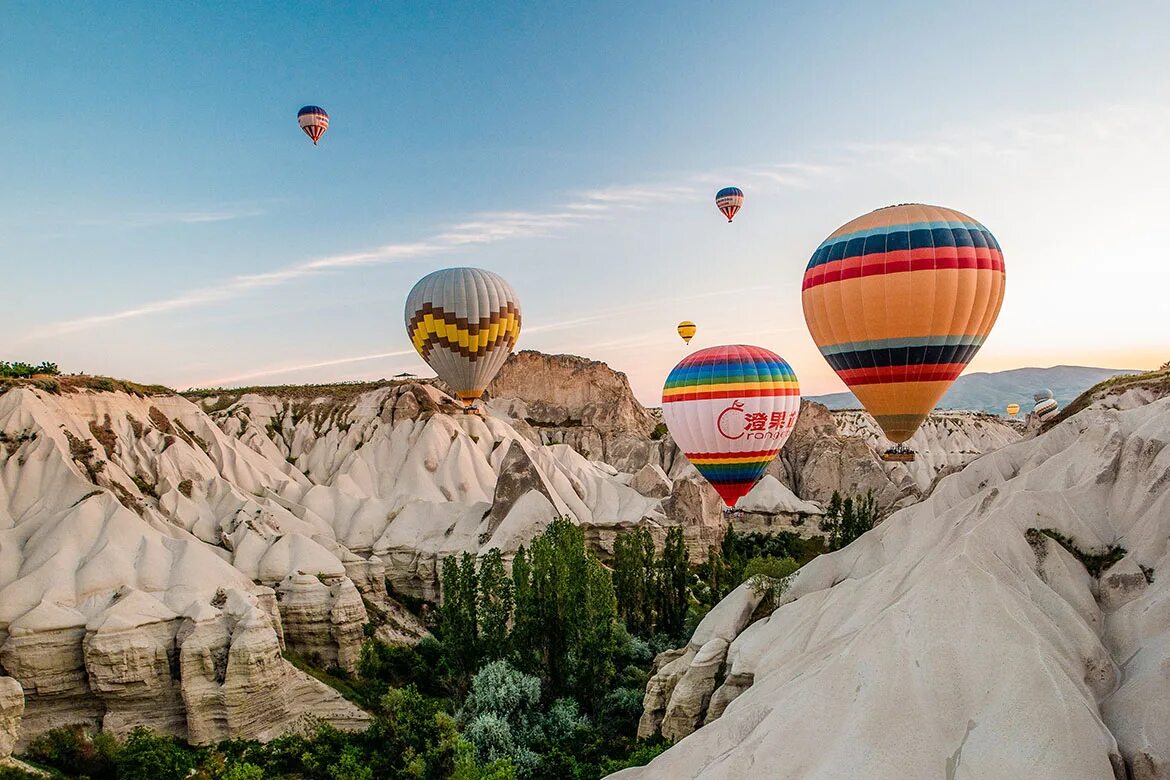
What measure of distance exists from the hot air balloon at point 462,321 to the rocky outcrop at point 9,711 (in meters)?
27.3

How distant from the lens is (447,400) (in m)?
61.6

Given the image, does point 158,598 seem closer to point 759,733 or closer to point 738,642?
point 738,642

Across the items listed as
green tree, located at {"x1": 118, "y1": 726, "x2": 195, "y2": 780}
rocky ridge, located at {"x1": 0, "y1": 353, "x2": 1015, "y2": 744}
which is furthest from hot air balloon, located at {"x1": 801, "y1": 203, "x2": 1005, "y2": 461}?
green tree, located at {"x1": 118, "y1": 726, "x2": 195, "y2": 780}

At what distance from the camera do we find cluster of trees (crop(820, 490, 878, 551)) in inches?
1950

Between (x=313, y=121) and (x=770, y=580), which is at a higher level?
(x=313, y=121)

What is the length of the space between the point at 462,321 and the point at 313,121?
1634 cm

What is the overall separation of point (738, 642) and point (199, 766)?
17850mm

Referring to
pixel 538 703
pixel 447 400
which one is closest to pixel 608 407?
pixel 447 400

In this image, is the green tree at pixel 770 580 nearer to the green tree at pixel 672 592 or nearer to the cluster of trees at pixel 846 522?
the green tree at pixel 672 592

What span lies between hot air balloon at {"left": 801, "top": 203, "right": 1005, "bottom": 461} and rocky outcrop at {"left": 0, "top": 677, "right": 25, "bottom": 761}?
28092 mm

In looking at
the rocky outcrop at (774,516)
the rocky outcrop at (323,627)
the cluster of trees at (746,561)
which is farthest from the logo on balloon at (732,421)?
the rocky outcrop at (774,516)

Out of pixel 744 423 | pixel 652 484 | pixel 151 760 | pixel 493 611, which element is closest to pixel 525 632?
pixel 493 611

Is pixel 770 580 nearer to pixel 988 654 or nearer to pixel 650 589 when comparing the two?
pixel 988 654

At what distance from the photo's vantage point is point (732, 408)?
3119 cm
